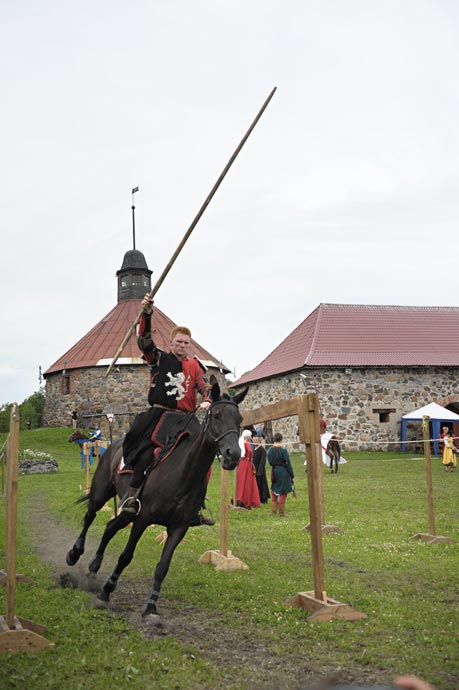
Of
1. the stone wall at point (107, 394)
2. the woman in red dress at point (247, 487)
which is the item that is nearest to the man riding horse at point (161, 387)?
the woman in red dress at point (247, 487)

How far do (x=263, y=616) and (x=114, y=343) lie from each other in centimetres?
3644

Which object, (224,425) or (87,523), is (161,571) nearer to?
(224,425)

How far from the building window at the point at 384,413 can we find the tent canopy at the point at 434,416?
0.71 metres

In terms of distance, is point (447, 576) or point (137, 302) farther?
point (137, 302)

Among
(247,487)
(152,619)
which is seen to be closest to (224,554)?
(152,619)

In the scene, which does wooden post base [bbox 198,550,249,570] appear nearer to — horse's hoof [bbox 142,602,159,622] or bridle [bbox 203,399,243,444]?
horse's hoof [bbox 142,602,159,622]

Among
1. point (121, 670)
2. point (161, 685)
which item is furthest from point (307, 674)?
point (121, 670)

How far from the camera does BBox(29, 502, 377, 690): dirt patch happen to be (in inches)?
178

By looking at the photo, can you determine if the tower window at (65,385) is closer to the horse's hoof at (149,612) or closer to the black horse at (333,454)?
the black horse at (333,454)

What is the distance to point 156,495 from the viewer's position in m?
6.46

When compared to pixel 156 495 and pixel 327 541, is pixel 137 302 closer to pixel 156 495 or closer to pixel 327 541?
pixel 327 541

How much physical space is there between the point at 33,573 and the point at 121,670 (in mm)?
3708

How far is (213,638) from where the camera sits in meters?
5.42

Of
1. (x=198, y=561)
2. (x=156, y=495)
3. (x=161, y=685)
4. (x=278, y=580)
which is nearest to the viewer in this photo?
(x=161, y=685)
